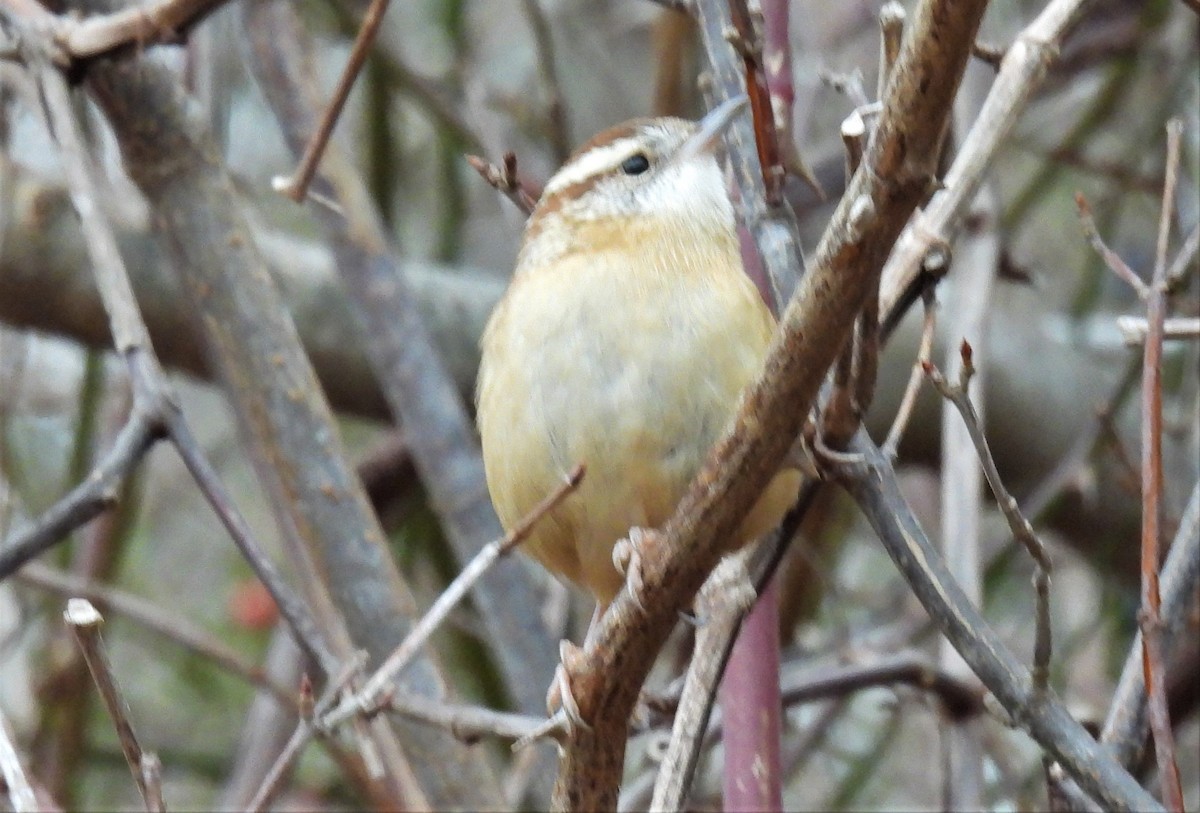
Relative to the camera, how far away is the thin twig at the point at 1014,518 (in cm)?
155

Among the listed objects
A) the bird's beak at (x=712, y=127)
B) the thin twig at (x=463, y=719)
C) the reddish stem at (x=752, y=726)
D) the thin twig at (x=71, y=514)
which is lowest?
the reddish stem at (x=752, y=726)

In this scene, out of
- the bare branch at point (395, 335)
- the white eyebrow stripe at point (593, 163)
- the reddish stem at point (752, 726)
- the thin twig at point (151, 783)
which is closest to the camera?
the thin twig at point (151, 783)

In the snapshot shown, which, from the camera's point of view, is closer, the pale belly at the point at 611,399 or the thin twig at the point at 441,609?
the thin twig at the point at 441,609

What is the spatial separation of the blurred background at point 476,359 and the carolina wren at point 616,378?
113 cm

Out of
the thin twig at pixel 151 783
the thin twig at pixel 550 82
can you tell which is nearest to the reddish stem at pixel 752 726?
the thin twig at pixel 151 783

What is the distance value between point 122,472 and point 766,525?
803 mm

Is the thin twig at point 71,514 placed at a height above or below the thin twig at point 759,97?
below

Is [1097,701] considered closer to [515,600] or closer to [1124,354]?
[1124,354]

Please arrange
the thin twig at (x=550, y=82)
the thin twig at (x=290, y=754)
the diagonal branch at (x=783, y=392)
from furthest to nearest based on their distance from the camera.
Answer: the thin twig at (x=550, y=82)
the thin twig at (x=290, y=754)
the diagonal branch at (x=783, y=392)

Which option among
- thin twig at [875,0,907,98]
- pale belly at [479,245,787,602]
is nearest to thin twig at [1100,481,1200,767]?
pale belly at [479,245,787,602]

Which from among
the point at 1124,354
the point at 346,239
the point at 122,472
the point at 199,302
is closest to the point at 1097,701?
the point at 1124,354

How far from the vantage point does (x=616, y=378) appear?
206cm

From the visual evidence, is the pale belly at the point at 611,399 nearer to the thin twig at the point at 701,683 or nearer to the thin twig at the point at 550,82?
the thin twig at the point at 701,683

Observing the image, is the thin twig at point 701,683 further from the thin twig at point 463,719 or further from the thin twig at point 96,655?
the thin twig at point 96,655
